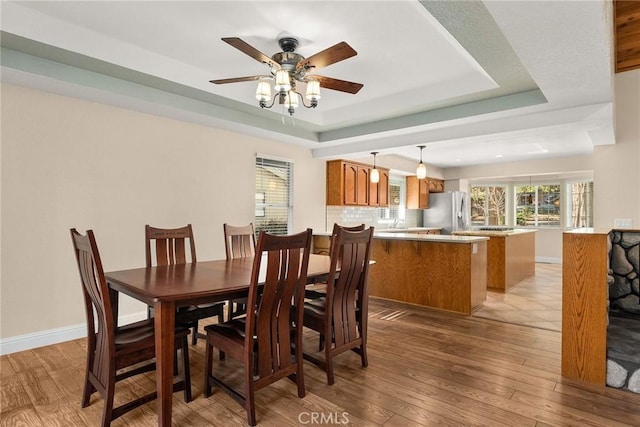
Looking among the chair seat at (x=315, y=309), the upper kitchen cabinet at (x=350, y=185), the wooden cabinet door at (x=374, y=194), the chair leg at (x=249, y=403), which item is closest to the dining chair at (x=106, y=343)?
the chair leg at (x=249, y=403)

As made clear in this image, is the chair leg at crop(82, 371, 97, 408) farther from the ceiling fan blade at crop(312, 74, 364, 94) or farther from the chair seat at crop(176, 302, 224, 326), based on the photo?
the ceiling fan blade at crop(312, 74, 364, 94)

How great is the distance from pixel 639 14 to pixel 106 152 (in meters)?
5.49

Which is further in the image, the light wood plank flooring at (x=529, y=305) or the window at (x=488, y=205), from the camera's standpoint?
the window at (x=488, y=205)

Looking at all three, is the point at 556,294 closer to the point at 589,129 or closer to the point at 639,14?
the point at 589,129

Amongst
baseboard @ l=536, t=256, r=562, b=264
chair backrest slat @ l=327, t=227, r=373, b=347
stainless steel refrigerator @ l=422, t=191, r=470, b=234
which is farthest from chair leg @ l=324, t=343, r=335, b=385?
baseboard @ l=536, t=256, r=562, b=264

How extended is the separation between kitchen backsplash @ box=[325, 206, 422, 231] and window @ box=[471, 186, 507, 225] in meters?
2.16

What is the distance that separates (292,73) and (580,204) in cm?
854

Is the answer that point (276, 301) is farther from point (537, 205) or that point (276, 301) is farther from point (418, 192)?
point (537, 205)

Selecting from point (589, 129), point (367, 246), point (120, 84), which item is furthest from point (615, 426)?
point (120, 84)

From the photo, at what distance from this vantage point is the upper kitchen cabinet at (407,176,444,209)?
311 inches

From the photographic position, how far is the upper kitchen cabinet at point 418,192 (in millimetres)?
7910

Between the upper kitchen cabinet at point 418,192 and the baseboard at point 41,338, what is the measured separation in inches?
256

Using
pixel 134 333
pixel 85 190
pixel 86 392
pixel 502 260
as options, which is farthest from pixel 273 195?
pixel 502 260

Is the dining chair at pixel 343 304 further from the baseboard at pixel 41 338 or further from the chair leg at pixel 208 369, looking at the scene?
the baseboard at pixel 41 338
